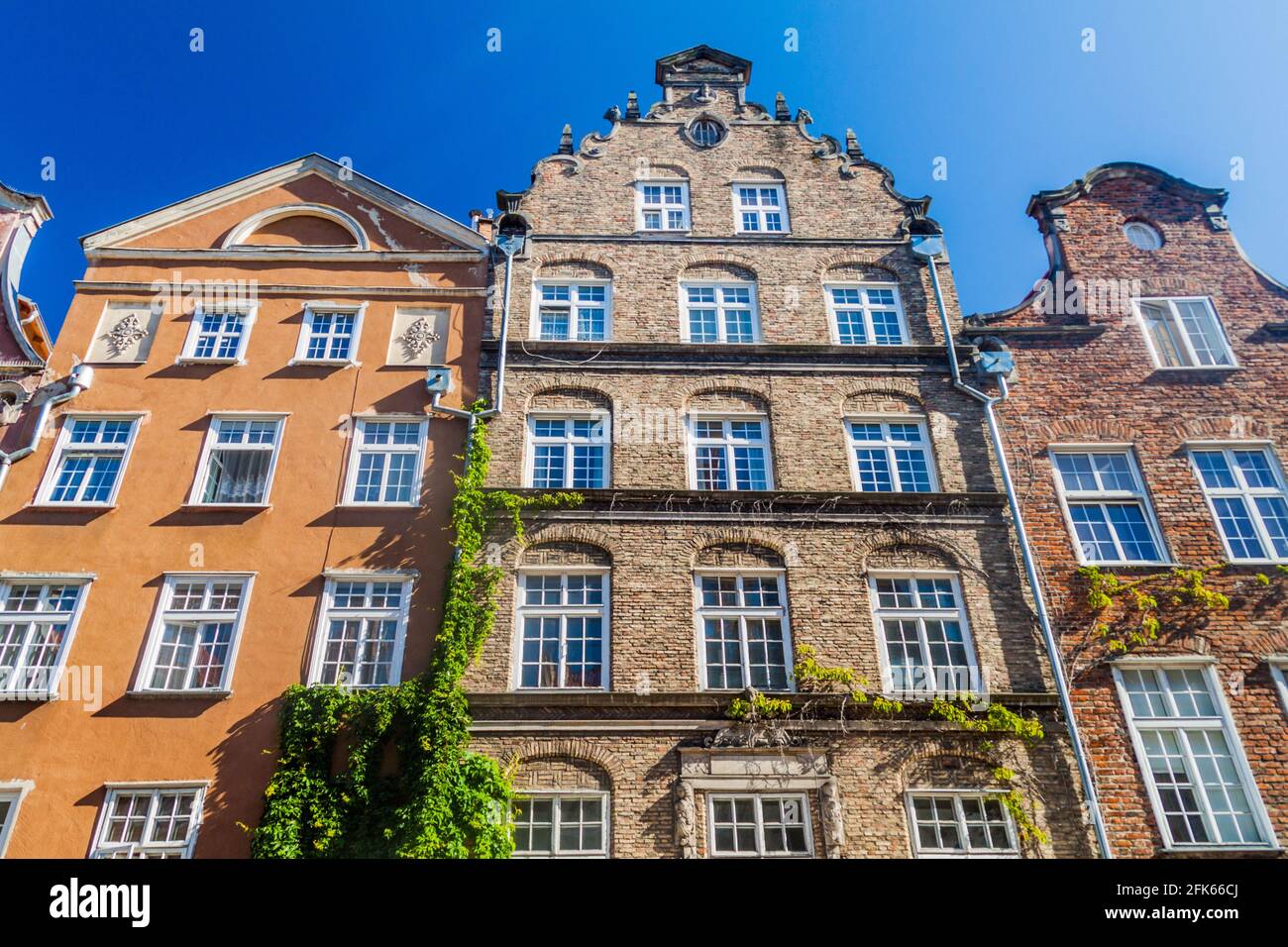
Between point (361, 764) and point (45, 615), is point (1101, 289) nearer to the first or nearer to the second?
point (361, 764)

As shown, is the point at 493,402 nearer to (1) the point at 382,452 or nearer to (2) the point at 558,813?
(1) the point at 382,452

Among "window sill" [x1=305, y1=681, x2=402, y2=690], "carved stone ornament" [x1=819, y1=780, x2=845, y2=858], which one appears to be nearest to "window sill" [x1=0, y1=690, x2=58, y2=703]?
"window sill" [x1=305, y1=681, x2=402, y2=690]

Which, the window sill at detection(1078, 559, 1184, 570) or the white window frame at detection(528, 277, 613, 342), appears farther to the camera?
the white window frame at detection(528, 277, 613, 342)

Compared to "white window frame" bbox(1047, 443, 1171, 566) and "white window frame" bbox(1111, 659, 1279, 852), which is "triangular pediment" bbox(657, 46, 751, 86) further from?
"white window frame" bbox(1111, 659, 1279, 852)

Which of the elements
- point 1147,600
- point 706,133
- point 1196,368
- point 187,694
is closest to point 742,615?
point 1147,600

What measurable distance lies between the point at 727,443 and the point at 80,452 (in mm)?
12909

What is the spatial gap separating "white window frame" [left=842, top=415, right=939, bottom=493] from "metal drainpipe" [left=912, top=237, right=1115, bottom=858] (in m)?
1.23

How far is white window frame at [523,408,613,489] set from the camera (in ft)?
59.5

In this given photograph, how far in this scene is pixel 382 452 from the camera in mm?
18203

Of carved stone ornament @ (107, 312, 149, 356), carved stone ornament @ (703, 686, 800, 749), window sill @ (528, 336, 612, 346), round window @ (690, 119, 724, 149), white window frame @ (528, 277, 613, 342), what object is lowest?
carved stone ornament @ (703, 686, 800, 749)

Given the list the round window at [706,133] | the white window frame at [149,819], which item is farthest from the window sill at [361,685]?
the round window at [706,133]

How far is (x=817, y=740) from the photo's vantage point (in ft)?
49.4
